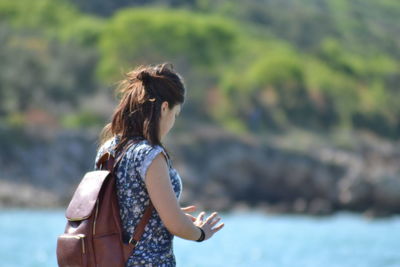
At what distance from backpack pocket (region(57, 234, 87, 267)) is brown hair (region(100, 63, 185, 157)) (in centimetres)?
39

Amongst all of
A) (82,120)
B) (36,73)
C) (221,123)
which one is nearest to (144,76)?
(36,73)

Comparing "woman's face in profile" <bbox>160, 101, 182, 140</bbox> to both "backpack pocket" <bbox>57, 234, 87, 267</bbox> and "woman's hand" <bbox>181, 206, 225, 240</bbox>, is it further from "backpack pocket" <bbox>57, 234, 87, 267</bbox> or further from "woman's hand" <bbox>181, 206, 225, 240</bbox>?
"backpack pocket" <bbox>57, 234, 87, 267</bbox>

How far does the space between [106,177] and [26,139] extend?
3972 centimetres

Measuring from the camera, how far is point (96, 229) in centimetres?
379

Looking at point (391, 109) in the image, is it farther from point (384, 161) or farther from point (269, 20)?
point (269, 20)

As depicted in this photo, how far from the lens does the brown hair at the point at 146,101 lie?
394 centimetres

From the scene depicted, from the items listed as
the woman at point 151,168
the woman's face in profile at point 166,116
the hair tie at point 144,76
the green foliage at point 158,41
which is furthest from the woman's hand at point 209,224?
the green foliage at point 158,41

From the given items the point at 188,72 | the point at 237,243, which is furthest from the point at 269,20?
the point at 237,243

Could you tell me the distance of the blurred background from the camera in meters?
38.7

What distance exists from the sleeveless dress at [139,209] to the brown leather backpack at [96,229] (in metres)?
0.02

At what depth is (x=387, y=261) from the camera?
15.4 meters

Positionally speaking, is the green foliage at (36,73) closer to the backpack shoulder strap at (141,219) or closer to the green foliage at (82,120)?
the green foliage at (82,120)

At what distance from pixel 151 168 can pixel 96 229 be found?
29cm

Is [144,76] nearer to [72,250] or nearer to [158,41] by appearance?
[72,250]
